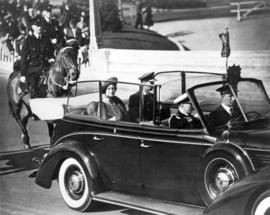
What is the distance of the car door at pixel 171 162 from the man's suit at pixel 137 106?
0.11m

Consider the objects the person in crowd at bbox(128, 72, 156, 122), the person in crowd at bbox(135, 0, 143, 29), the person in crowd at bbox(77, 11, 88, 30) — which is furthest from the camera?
the person in crowd at bbox(135, 0, 143, 29)

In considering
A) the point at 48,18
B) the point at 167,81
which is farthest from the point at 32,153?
the point at 167,81

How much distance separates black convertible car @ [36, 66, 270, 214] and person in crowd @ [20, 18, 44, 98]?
1.51m

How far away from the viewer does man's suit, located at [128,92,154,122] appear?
3582 mm

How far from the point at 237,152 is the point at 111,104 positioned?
1.15 m

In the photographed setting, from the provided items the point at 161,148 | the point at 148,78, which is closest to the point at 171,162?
the point at 161,148

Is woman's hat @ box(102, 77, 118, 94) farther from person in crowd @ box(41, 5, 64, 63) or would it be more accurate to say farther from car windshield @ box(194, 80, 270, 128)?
person in crowd @ box(41, 5, 64, 63)

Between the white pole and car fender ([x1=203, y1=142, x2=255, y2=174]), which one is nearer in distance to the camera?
car fender ([x1=203, y1=142, x2=255, y2=174])

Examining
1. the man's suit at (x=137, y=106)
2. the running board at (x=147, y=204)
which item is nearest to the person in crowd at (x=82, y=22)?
the man's suit at (x=137, y=106)

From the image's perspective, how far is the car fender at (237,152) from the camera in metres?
3.05

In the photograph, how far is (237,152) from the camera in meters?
3.09

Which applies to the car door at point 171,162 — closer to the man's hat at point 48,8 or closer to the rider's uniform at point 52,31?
the man's hat at point 48,8

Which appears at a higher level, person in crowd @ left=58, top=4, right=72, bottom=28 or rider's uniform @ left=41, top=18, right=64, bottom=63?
person in crowd @ left=58, top=4, right=72, bottom=28

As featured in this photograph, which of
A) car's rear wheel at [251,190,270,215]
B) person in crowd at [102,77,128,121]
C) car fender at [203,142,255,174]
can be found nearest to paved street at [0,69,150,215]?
person in crowd at [102,77,128,121]
